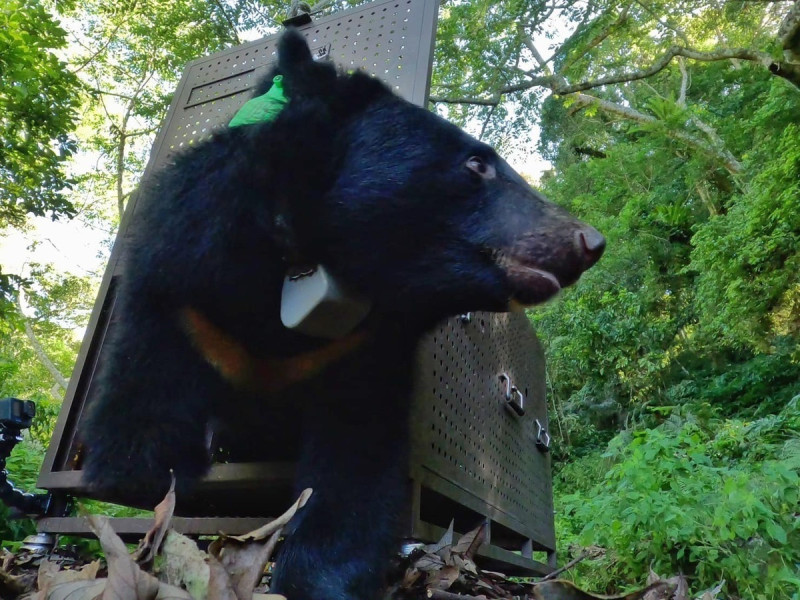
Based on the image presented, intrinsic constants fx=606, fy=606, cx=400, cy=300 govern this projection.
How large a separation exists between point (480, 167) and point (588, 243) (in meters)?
0.35

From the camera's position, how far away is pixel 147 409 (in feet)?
5.28

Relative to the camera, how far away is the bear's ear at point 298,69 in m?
1.56

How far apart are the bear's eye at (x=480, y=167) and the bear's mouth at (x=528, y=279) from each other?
0.81 ft

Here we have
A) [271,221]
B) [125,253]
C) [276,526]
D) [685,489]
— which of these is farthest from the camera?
[685,489]

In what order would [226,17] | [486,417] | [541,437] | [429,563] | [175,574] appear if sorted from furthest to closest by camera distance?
[226,17], [541,437], [486,417], [429,563], [175,574]

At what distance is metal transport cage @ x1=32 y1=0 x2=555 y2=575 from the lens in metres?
1.97

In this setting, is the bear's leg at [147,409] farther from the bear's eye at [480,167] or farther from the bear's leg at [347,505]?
the bear's eye at [480,167]

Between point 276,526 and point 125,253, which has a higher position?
point 125,253

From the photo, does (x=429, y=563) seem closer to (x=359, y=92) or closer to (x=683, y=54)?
(x=359, y=92)

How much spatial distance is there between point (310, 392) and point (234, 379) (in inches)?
8.3

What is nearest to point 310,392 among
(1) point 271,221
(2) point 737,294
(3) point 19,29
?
(1) point 271,221

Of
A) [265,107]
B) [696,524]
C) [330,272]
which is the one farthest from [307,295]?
[696,524]

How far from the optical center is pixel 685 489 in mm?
3166

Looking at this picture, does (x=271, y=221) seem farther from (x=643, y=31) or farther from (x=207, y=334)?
(x=643, y=31)
